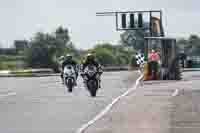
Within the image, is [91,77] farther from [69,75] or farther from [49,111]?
[49,111]

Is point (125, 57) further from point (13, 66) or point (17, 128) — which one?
point (17, 128)

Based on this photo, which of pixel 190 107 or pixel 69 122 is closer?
pixel 69 122

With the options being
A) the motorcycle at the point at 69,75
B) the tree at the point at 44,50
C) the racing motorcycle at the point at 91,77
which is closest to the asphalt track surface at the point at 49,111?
the racing motorcycle at the point at 91,77

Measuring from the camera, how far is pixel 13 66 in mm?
99812

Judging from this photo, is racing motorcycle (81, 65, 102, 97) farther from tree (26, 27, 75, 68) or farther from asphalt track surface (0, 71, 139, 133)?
tree (26, 27, 75, 68)

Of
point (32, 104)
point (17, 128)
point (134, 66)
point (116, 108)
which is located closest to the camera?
point (17, 128)

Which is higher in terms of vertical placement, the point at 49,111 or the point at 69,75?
the point at 69,75

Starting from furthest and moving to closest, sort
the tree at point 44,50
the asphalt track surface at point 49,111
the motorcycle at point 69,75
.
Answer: the tree at point 44,50
the motorcycle at point 69,75
the asphalt track surface at point 49,111

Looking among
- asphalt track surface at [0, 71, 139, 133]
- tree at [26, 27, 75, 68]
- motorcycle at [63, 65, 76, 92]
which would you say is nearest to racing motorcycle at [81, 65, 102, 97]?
asphalt track surface at [0, 71, 139, 133]

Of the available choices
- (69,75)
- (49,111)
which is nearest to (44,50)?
(69,75)

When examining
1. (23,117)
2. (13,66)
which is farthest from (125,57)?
(23,117)

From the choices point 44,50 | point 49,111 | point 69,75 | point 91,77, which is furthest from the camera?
point 44,50

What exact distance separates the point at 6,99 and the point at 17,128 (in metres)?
10.4

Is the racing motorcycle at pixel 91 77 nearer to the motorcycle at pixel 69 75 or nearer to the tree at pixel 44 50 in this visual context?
the motorcycle at pixel 69 75
